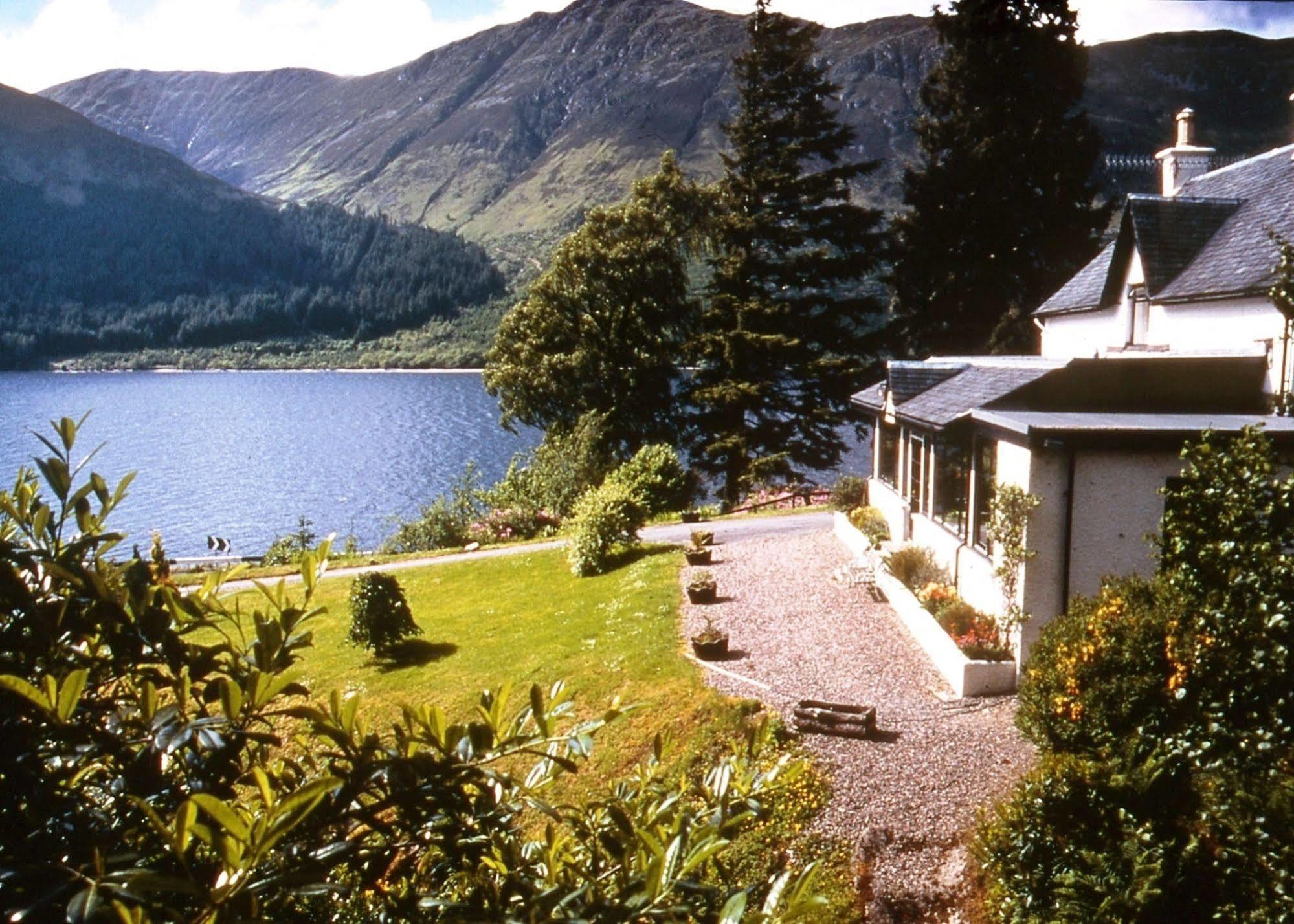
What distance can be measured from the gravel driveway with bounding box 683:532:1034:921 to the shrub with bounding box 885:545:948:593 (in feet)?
2.78

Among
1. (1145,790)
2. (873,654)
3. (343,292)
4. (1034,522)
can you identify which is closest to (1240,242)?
(1034,522)

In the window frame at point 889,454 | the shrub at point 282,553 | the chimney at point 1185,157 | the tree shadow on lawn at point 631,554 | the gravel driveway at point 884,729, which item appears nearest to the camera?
the gravel driveway at point 884,729

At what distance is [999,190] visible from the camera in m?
35.6

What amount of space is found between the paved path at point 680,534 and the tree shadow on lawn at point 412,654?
25.5 ft

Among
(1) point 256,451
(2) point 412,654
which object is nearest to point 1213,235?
(2) point 412,654

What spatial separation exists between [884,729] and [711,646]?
368cm

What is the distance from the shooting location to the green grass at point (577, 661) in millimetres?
10906

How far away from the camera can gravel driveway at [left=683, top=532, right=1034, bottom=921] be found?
9500 mm

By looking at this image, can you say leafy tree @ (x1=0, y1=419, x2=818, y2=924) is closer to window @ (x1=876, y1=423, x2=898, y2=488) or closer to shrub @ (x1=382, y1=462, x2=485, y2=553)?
window @ (x1=876, y1=423, x2=898, y2=488)

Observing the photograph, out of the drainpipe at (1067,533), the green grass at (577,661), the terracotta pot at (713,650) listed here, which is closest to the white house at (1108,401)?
the drainpipe at (1067,533)

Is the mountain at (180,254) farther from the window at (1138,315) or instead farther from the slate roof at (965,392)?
the window at (1138,315)

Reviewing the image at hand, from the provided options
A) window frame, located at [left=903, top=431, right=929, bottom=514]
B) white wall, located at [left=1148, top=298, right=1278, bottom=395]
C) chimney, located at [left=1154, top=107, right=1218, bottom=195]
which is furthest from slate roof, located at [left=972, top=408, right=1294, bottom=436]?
chimney, located at [left=1154, top=107, right=1218, bottom=195]

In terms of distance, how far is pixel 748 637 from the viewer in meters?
16.3

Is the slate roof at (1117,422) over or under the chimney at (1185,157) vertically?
under
